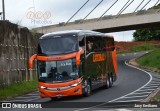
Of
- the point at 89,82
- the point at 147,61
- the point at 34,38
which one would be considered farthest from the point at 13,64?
the point at 147,61

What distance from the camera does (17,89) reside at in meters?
34.6

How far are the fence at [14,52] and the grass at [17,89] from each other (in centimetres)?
48

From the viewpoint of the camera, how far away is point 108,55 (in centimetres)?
3328

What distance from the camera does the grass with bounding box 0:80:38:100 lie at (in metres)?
31.7

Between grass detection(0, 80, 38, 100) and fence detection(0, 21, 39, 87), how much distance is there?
0.48m

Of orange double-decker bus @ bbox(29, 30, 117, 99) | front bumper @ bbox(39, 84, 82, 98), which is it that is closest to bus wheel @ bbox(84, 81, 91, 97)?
orange double-decker bus @ bbox(29, 30, 117, 99)

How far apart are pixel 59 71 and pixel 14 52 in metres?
12.8

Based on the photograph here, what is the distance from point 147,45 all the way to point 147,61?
39.7 m

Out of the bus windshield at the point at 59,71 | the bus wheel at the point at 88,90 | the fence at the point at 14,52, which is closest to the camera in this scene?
the bus windshield at the point at 59,71

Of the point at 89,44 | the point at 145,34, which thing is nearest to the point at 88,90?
the point at 89,44

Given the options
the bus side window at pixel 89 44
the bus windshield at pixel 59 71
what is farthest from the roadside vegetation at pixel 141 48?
the bus windshield at pixel 59 71

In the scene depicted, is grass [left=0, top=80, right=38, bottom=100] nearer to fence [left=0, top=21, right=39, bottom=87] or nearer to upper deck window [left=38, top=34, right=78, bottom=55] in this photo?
fence [left=0, top=21, right=39, bottom=87]

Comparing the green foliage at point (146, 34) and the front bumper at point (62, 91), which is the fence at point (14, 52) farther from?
the green foliage at point (146, 34)

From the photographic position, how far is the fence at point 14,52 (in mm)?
35594
